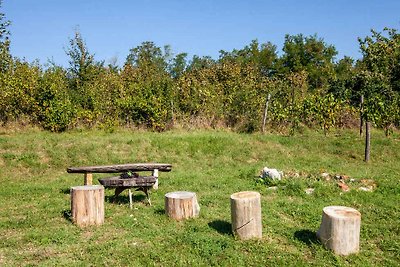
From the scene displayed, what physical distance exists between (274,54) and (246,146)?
3094 cm

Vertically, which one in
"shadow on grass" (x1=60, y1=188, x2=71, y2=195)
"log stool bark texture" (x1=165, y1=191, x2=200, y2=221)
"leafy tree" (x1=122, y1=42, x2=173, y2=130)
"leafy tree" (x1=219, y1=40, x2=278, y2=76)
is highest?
"leafy tree" (x1=219, y1=40, x2=278, y2=76)

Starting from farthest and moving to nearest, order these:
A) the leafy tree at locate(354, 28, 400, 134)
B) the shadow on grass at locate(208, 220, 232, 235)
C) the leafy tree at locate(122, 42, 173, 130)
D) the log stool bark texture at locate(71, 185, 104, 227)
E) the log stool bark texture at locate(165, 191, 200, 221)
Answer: the leafy tree at locate(122, 42, 173, 130), the leafy tree at locate(354, 28, 400, 134), the log stool bark texture at locate(165, 191, 200, 221), the log stool bark texture at locate(71, 185, 104, 227), the shadow on grass at locate(208, 220, 232, 235)

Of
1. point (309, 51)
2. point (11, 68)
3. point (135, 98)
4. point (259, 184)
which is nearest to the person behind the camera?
point (259, 184)

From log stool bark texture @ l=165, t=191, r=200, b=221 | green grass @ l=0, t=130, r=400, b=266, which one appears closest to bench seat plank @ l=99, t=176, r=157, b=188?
green grass @ l=0, t=130, r=400, b=266

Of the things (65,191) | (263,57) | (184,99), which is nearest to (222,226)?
(65,191)

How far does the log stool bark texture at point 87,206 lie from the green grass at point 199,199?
7.8 inches

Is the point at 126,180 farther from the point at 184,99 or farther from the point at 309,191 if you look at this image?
the point at 184,99

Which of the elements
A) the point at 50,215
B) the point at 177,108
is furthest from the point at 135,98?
the point at 50,215

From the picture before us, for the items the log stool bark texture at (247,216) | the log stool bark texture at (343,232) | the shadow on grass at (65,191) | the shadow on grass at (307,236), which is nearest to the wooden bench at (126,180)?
the shadow on grass at (65,191)

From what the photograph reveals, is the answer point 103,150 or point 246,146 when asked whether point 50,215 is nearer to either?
point 103,150

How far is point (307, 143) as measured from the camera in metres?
16.6

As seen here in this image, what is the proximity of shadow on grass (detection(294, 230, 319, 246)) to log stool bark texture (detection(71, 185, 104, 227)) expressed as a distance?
3.69 m

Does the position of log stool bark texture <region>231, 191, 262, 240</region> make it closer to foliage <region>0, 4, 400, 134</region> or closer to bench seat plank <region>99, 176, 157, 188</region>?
bench seat plank <region>99, 176, 157, 188</region>

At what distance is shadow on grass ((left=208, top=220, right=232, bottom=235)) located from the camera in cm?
709
